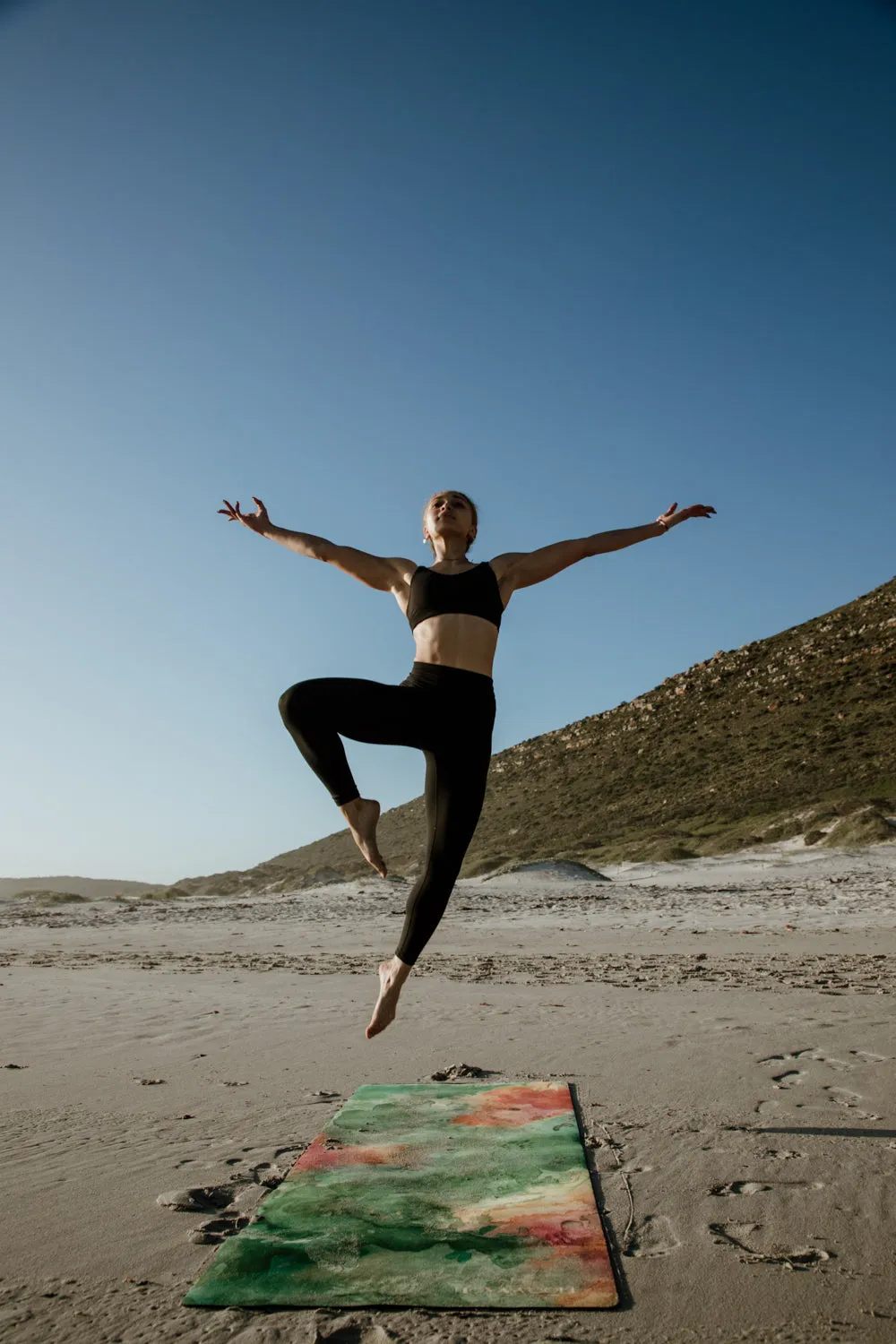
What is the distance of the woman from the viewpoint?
12.8ft

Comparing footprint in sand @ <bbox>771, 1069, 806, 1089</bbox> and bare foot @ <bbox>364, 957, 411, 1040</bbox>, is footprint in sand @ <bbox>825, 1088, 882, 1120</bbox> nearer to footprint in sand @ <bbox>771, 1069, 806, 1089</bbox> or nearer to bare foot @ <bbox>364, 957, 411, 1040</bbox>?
footprint in sand @ <bbox>771, 1069, 806, 1089</bbox>

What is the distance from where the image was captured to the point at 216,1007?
7.77 meters

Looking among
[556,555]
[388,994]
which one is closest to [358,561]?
[556,555]

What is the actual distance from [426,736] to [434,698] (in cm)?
18

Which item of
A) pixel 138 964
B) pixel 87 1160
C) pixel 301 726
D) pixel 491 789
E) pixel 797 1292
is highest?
pixel 491 789

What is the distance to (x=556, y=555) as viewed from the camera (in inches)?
183

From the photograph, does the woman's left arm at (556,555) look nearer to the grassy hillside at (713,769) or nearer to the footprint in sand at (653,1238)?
the footprint in sand at (653,1238)

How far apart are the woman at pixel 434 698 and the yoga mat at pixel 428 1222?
0.65 m

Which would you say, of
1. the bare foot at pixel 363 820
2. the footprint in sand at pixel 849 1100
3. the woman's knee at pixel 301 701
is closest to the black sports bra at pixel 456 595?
the woman's knee at pixel 301 701

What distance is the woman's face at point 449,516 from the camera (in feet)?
15.2

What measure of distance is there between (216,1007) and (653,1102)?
462cm

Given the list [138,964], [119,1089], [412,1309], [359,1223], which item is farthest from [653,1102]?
[138,964]

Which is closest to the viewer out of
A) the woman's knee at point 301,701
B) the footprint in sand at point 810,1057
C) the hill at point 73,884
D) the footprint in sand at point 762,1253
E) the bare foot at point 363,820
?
the footprint in sand at point 762,1253

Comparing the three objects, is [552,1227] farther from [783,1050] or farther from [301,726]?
[783,1050]
